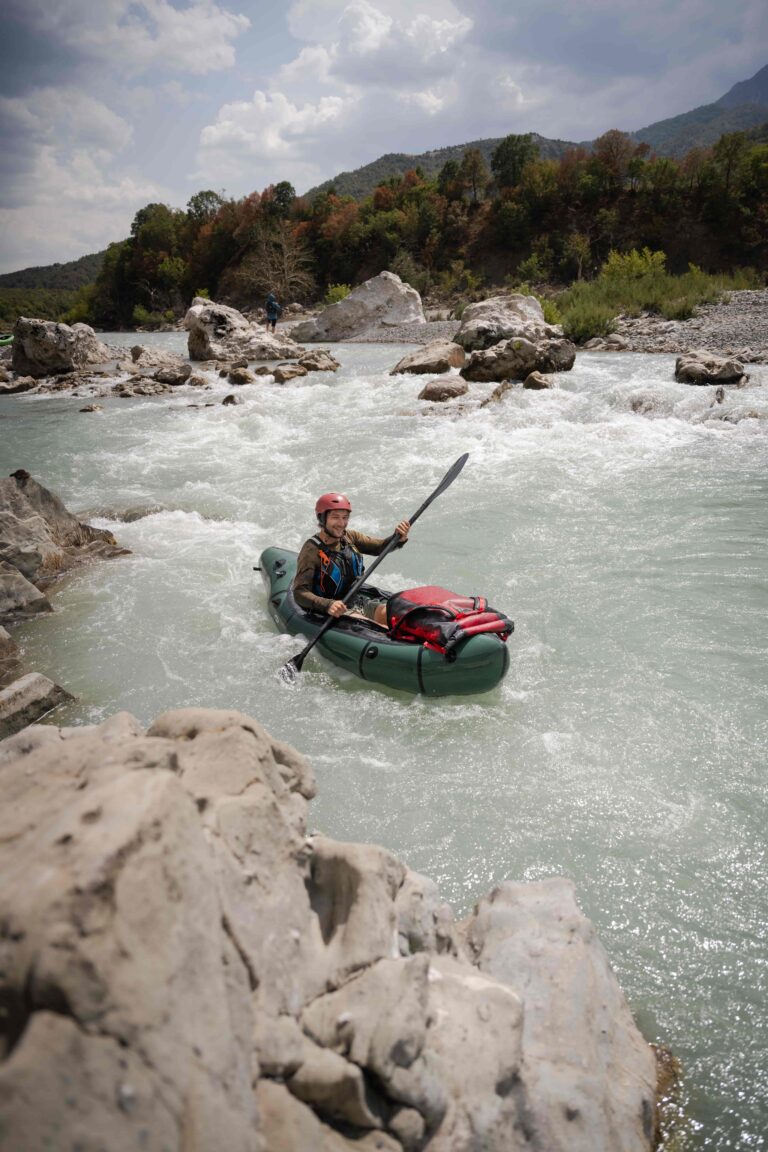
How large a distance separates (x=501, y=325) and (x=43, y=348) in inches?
446

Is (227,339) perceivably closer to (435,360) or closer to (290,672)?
(435,360)

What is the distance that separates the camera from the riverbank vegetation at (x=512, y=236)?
24.8 metres

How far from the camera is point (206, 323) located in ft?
58.7

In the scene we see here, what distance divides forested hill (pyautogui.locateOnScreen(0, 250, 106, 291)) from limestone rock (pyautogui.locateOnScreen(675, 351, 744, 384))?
288 ft

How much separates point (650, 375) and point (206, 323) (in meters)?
12.2

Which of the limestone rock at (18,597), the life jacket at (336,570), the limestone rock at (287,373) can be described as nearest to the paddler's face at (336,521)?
the life jacket at (336,570)

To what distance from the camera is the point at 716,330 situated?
1323 centimetres

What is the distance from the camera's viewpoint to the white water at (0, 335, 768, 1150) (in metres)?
2.55

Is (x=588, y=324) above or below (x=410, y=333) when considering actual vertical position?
below

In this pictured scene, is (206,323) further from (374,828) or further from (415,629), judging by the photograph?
(374,828)

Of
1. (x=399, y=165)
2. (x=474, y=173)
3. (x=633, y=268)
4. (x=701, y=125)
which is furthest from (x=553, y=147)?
(x=633, y=268)

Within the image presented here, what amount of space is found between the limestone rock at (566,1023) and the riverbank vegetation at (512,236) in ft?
53.9

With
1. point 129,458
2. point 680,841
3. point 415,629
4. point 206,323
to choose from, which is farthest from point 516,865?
point 206,323

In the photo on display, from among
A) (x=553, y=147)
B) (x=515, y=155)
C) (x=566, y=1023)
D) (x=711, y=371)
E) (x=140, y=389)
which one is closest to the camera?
(x=566, y=1023)
